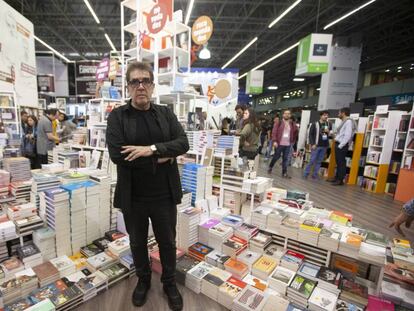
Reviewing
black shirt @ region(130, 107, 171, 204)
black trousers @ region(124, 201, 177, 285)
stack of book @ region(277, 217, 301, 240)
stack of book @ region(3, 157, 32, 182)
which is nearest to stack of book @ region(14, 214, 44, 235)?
stack of book @ region(3, 157, 32, 182)

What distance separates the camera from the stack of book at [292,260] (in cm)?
222

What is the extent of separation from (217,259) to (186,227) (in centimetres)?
46

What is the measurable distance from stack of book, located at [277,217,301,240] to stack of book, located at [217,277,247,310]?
2.59 feet

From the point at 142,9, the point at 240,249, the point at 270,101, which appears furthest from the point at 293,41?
the point at 270,101

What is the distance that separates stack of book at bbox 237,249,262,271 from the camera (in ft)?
7.34

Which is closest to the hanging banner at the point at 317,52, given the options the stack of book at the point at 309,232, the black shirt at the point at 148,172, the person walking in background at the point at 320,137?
the person walking in background at the point at 320,137

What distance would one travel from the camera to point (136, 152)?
146cm

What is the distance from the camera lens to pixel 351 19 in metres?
9.55

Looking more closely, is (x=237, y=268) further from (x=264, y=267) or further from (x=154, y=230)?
(x=154, y=230)

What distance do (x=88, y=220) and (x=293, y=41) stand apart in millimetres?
13782

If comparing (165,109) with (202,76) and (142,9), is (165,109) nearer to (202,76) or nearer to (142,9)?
(142,9)

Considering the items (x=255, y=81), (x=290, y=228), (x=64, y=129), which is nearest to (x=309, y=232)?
(x=290, y=228)

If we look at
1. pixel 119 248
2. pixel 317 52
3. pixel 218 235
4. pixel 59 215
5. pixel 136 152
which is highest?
pixel 317 52

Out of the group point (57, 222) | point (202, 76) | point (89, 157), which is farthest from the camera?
point (202, 76)
